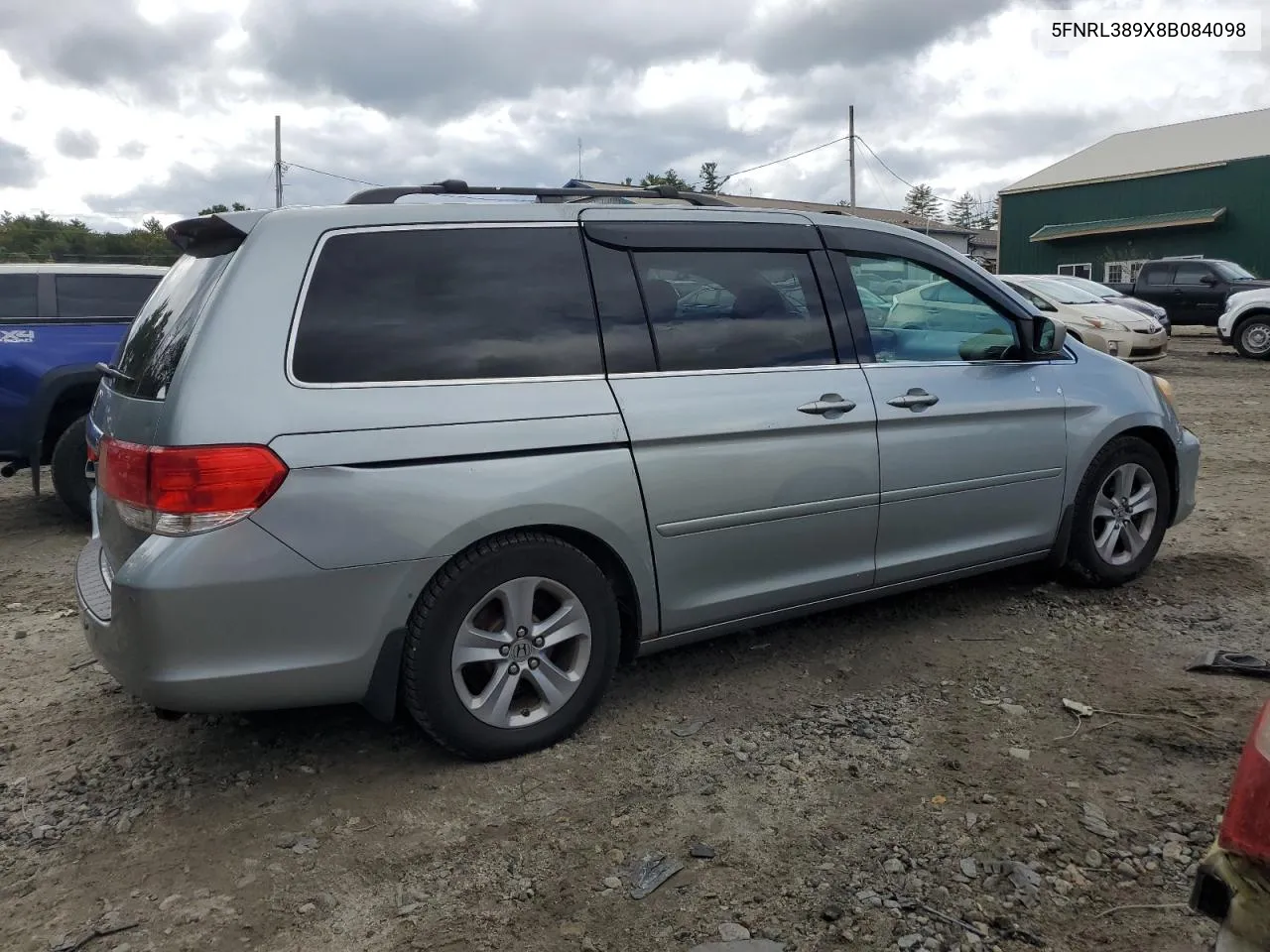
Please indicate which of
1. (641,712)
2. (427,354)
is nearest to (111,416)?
(427,354)

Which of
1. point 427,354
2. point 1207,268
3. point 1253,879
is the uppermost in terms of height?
point 1207,268

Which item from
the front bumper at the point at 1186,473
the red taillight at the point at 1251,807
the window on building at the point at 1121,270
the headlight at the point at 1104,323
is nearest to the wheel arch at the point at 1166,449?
the front bumper at the point at 1186,473

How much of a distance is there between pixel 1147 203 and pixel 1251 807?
35829 mm

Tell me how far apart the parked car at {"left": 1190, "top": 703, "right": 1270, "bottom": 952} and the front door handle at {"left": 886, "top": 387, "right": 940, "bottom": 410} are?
2433mm

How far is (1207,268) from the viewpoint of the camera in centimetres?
1955

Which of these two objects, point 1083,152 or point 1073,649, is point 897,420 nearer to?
point 1073,649

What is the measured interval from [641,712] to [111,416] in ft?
6.72

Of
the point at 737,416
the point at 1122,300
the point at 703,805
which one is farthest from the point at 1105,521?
the point at 1122,300

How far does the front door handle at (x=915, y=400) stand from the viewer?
3994 mm

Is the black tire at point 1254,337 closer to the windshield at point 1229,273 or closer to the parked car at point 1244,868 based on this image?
the windshield at point 1229,273

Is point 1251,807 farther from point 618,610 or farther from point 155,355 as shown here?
point 155,355

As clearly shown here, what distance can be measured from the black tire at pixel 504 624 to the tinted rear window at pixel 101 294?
16.1 ft

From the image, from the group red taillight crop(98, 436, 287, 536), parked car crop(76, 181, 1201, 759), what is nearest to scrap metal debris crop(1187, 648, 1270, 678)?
parked car crop(76, 181, 1201, 759)

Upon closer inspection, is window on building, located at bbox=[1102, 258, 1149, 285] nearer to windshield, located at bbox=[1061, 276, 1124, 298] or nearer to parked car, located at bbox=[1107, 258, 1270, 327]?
parked car, located at bbox=[1107, 258, 1270, 327]
